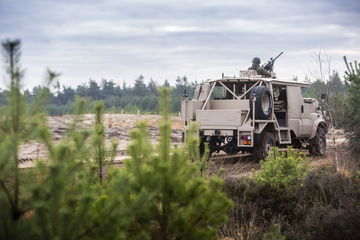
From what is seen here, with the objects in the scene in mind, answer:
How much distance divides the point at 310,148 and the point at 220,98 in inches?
145

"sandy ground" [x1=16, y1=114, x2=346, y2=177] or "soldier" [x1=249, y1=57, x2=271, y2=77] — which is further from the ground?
"soldier" [x1=249, y1=57, x2=271, y2=77]

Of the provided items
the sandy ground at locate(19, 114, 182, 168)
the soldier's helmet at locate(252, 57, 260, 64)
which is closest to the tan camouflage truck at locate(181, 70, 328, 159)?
the soldier's helmet at locate(252, 57, 260, 64)

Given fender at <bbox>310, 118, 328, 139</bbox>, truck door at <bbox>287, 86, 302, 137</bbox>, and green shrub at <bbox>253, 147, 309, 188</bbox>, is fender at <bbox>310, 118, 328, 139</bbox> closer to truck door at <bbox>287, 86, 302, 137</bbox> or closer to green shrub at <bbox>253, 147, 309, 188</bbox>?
truck door at <bbox>287, 86, 302, 137</bbox>

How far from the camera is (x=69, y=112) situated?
12.2ft

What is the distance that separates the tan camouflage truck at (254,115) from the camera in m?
14.0

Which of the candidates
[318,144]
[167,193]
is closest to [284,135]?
[318,144]

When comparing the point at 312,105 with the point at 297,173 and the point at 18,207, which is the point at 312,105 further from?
the point at 18,207

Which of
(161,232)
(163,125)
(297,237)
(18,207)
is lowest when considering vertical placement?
(297,237)

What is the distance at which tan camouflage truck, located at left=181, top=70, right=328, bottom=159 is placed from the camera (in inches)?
550

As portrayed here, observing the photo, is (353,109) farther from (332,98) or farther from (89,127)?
(89,127)

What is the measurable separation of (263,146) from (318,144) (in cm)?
360

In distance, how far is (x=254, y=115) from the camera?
14.0 m

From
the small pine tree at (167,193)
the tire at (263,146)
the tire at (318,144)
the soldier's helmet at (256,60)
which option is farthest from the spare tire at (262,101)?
the small pine tree at (167,193)

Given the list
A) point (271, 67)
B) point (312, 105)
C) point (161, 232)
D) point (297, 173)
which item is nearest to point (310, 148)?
point (312, 105)
